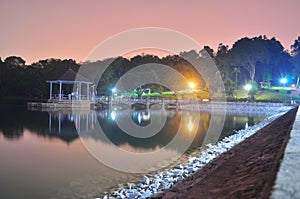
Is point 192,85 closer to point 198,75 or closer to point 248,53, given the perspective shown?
point 198,75

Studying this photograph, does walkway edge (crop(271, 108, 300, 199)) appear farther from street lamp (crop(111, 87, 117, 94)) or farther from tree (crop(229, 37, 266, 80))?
street lamp (crop(111, 87, 117, 94))

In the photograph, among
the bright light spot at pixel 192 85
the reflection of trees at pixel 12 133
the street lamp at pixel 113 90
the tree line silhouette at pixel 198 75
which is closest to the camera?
the reflection of trees at pixel 12 133

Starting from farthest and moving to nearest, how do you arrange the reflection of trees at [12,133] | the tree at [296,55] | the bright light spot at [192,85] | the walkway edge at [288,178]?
the bright light spot at [192,85]
the tree at [296,55]
the reflection of trees at [12,133]
the walkway edge at [288,178]

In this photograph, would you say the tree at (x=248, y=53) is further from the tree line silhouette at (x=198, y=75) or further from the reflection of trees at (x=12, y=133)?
the reflection of trees at (x=12, y=133)

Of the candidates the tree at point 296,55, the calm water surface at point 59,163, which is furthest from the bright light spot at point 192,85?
the calm water surface at point 59,163

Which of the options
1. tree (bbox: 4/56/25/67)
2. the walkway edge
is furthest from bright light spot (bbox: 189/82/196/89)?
the walkway edge

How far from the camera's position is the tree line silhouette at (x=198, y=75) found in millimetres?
50125

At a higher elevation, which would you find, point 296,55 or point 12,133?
point 296,55

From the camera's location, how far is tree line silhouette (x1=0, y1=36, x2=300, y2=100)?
50125mm

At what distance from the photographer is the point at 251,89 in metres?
46.8

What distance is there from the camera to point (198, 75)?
52688mm

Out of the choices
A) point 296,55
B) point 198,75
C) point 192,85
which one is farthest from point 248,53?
Answer: point 192,85

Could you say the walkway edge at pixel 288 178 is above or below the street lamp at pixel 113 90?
below

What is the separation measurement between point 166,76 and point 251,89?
15.6 m
